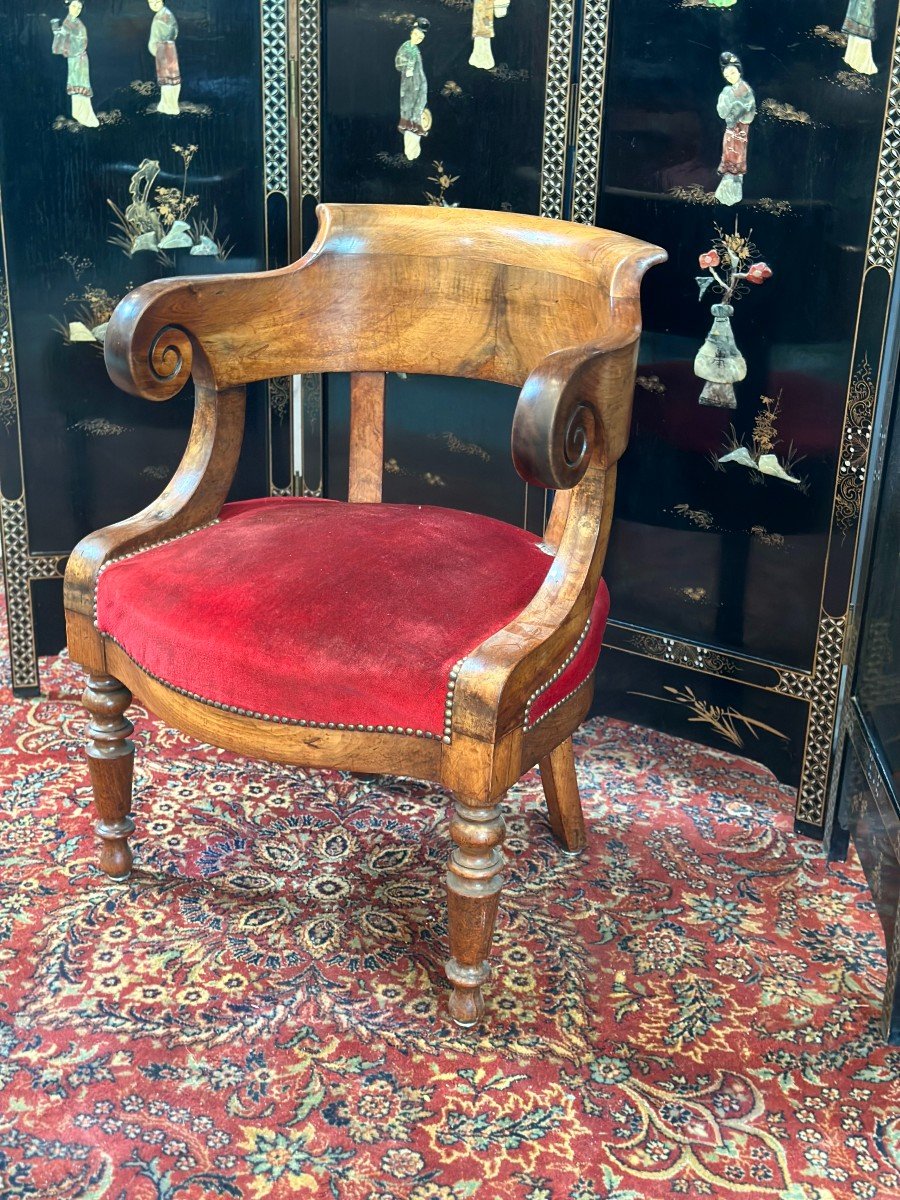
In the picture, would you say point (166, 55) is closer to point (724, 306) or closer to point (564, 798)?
point (724, 306)

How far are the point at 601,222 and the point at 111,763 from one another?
1.42 meters

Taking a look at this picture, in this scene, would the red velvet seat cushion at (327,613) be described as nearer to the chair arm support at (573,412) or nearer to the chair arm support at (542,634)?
the chair arm support at (542,634)

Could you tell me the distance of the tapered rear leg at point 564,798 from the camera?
2.48m

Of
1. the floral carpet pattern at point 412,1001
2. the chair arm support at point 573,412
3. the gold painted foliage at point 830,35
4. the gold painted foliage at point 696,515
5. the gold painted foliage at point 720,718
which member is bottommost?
the floral carpet pattern at point 412,1001

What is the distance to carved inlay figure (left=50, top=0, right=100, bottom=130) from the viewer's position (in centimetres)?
282

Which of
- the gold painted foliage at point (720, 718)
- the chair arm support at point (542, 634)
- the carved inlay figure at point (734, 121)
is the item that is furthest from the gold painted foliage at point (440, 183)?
the gold painted foliage at point (720, 718)

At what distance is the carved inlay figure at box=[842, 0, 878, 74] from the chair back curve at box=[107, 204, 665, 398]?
58 centimetres

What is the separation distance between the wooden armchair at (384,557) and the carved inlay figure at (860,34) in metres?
0.62

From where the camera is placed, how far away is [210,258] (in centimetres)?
298

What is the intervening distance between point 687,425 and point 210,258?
3.64ft

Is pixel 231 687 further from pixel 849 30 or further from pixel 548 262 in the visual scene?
pixel 849 30

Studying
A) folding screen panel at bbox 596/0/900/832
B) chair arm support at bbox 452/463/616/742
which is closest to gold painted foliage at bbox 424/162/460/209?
folding screen panel at bbox 596/0/900/832

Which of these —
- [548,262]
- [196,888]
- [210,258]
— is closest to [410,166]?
[210,258]

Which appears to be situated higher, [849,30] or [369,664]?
[849,30]
